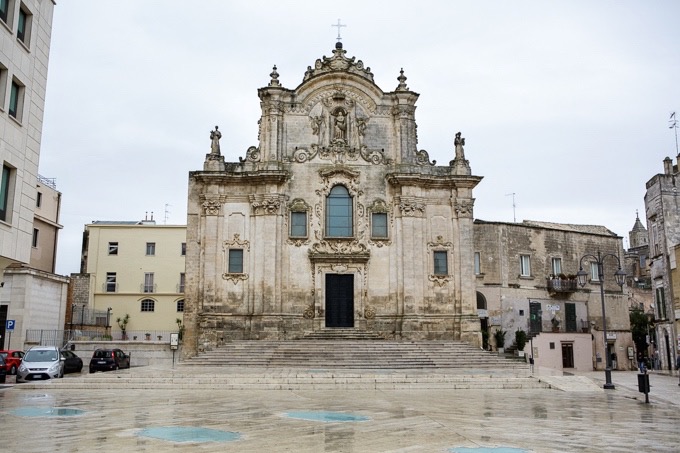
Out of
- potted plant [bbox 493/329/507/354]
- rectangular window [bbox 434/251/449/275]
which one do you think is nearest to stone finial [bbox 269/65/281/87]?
rectangular window [bbox 434/251/449/275]

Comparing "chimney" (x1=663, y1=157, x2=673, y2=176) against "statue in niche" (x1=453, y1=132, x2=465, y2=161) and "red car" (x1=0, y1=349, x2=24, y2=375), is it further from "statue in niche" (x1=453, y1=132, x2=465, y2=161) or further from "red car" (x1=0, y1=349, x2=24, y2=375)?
"red car" (x1=0, y1=349, x2=24, y2=375)

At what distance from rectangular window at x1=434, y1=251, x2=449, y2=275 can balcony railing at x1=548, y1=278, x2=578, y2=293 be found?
1089 cm

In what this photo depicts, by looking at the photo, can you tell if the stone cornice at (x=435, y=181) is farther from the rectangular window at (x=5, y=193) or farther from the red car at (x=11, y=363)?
the red car at (x=11, y=363)

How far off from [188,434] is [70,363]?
71.8ft

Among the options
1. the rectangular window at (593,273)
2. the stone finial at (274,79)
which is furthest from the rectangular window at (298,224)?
the rectangular window at (593,273)

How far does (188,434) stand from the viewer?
11.2 metres

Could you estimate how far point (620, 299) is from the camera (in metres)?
43.9

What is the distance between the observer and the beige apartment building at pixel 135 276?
5062 cm

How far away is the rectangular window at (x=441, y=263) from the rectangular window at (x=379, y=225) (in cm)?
298

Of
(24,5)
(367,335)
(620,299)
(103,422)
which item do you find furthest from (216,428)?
(620,299)

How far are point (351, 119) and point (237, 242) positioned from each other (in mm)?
8890

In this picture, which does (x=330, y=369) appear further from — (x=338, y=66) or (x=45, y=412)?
(x=338, y=66)

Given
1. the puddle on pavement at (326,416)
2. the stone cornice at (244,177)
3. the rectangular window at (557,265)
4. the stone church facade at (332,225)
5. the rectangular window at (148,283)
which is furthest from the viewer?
the rectangular window at (148,283)

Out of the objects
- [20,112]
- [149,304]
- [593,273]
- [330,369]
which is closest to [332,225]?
[330,369]
